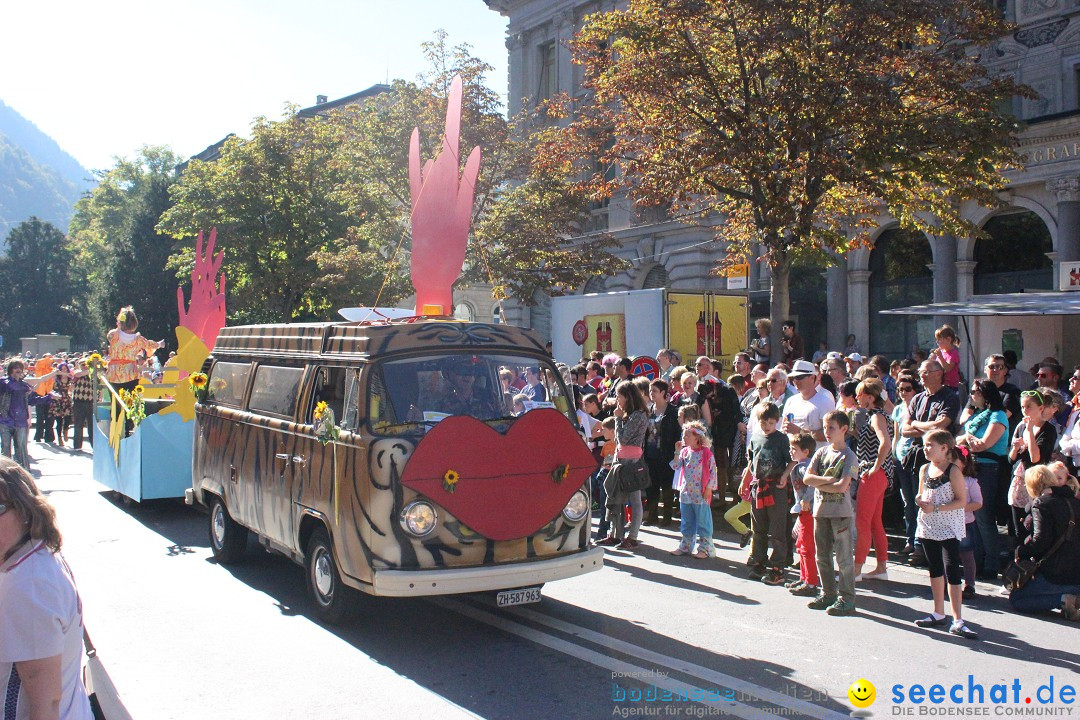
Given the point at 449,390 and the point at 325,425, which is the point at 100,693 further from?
the point at 449,390

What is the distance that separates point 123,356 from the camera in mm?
14742

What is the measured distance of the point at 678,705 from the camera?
5520 millimetres

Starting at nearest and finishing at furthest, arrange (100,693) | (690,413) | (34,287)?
1. (100,693)
2. (690,413)
3. (34,287)

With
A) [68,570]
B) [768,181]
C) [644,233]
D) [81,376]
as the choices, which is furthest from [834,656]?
[644,233]

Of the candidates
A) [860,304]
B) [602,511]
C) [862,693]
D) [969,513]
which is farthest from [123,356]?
[860,304]

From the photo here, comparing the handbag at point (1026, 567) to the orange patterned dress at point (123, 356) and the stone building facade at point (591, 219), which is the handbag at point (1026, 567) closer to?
the orange patterned dress at point (123, 356)

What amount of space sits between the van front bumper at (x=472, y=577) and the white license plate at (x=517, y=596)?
6 cm

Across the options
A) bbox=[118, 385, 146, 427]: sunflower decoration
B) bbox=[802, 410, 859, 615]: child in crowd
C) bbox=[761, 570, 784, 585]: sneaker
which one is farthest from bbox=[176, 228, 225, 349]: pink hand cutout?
bbox=[802, 410, 859, 615]: child in crowd

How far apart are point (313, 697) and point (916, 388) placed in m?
7.07

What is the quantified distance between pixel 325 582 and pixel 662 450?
18.6 ft

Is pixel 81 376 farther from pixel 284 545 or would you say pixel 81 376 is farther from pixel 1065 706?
pixel 1065 706

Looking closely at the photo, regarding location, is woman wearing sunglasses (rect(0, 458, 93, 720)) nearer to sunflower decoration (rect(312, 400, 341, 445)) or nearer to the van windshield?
the van windshield

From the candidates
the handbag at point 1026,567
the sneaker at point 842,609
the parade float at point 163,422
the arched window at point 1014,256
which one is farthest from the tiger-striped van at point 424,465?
the arched window at point 1014,256

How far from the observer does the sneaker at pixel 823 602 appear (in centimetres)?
770
